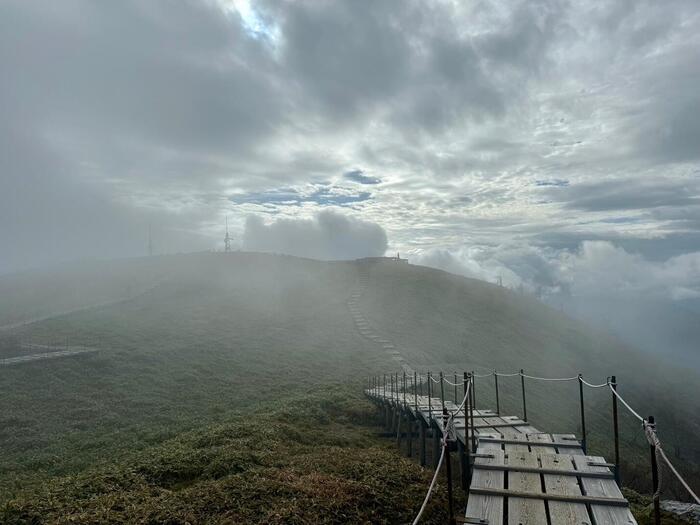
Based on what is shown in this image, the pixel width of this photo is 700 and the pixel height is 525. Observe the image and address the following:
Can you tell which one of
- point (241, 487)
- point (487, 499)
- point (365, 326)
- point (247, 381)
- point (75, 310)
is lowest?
point (247, 381)

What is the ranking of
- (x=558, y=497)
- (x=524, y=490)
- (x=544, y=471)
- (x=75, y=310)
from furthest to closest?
(x=75, y=310)
(x=544, y=471)
(x=524, y=490)
(x=558, y=497)

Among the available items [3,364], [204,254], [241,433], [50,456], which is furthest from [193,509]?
[204,254]

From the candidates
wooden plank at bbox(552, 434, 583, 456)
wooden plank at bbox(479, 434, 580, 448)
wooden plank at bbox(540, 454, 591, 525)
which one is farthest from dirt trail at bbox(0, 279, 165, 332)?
wooden plank at bbox(540, 454, 591, 525)

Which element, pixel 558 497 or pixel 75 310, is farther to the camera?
pixel 75 310

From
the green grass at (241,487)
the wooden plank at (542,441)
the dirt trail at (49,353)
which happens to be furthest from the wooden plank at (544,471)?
the dirt trail at (49,353)

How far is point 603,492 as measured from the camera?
6.26 metres

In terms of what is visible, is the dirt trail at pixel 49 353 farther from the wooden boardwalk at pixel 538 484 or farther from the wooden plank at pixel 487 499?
the wooden plank at pixel 487 499

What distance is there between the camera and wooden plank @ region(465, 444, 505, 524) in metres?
5.86

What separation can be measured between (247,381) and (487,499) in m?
21.2

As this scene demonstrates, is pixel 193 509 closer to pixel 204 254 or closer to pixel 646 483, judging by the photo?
pixel 646 483

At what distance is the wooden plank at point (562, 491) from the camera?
5.71 meters

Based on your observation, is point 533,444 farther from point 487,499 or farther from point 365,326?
point 365,326

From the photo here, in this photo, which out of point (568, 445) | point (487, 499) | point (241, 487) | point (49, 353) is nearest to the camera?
point (487, 499)

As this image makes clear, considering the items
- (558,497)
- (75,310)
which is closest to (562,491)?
(558,497)
